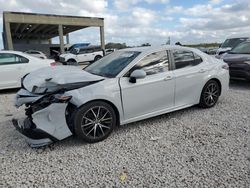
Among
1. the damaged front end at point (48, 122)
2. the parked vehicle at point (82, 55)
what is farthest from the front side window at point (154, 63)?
the parked vehicle at point (82, 55)

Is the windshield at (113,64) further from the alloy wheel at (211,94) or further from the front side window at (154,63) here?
the alloy wheel at (211,94)

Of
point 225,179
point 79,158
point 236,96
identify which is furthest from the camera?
point 236,96

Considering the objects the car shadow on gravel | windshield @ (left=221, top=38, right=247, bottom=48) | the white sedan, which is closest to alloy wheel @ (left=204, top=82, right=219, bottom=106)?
the car shadow on gravel

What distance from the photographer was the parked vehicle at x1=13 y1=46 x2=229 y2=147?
3.42 meters

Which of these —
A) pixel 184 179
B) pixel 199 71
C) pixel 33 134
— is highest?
pixel 199 71

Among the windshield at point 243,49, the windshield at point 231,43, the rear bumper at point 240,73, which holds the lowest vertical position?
the rear bumper at point 240,73

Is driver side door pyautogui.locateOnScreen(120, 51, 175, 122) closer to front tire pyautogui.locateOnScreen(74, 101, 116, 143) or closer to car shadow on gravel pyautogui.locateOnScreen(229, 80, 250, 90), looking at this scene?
front tire pyautogui.locateOnScreen(74, 101, 116, 143)

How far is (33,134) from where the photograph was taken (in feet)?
11.1

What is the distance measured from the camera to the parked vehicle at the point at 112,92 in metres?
3.42

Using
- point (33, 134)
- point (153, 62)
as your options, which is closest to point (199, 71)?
point (153, 62)

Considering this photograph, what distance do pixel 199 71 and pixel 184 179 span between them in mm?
2742

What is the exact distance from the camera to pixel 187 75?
467cm

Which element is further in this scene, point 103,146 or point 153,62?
point 153,62

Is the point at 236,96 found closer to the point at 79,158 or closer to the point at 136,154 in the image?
the point at 136,154
